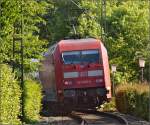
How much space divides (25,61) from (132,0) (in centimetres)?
4725

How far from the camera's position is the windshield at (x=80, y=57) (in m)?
30.2

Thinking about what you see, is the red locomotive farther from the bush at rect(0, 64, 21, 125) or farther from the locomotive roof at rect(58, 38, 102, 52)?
the bush at rect(0, 64, 21, 125)

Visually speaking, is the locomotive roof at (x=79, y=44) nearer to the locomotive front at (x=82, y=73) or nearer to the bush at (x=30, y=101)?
the locomotive front at (x=82, y=73)

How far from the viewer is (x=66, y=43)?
100 feet

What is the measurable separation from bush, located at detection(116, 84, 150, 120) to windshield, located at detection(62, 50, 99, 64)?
221 centimetres

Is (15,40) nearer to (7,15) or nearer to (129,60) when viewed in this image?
(7,15)

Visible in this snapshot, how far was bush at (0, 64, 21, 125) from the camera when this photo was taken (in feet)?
46.4

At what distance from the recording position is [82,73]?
30.3 metres

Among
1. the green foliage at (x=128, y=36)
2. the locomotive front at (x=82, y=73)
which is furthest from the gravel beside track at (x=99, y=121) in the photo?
the green foliage at (x=128, y=36)

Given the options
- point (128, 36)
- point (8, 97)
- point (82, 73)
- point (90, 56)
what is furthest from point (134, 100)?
point (128, 36)

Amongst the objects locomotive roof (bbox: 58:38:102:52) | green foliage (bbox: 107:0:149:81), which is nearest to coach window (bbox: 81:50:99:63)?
locomotive roof (bbox: 58:38:102:52)

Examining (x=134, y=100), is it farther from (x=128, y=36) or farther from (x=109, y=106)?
(x=128, y=36)

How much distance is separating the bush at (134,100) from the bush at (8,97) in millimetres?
9735

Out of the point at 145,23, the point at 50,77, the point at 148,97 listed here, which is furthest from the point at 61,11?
the point at 148,97
